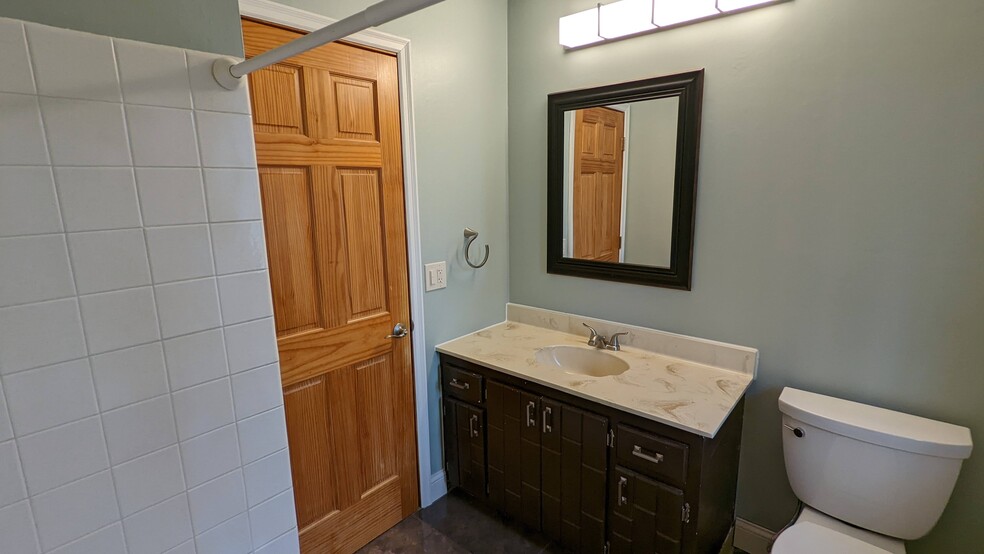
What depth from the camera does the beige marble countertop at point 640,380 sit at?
152 centimetres

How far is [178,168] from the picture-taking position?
978mm

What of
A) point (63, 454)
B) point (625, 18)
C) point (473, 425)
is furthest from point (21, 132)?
point (625, 18)

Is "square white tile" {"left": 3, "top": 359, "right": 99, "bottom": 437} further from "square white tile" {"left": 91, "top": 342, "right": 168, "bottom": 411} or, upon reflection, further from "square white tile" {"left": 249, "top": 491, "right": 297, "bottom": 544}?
"square white tile" {"left": 249, "top": 491, "right": 297, "bottom": 544}

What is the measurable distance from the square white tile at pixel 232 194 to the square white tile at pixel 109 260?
0.16 metres

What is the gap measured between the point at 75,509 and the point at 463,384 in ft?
4.56

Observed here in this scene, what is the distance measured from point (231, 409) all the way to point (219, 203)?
0.50m

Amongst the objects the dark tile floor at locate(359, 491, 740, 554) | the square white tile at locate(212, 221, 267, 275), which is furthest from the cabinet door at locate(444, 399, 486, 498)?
the square white tile at locate(212, 221, 267, 275)

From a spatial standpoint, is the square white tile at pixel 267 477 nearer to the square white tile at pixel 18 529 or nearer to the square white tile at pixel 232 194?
the square white tile at pixel 18 529

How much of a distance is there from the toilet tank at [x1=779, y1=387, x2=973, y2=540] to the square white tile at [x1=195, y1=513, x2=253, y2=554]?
1.72m

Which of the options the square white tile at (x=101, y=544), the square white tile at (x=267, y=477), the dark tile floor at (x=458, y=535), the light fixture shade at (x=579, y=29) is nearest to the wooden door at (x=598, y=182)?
the light fixture shade at (x=579, y=29)

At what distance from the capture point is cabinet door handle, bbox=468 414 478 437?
6.85 feet

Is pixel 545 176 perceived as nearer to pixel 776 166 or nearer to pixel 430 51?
pixel 430 51

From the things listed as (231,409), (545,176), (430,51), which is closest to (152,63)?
(231,409)

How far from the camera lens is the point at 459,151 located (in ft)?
6.97
